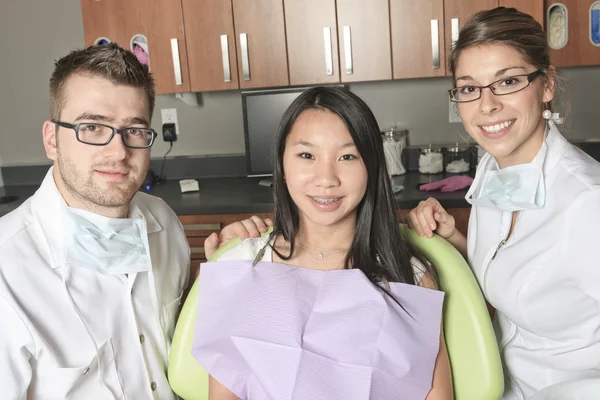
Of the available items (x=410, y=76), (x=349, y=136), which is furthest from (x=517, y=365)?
(x=410, y=76)

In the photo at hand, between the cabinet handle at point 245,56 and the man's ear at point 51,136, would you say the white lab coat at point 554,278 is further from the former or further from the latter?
the cabinet handle at point 245,56

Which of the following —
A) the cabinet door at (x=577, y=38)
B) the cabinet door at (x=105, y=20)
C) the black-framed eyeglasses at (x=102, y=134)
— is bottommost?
the black-framed eyeglasses at (x=102, y=134)

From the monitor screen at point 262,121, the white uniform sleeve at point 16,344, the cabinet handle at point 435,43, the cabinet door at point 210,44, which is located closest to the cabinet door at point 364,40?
the cabinet handle at point 435,43

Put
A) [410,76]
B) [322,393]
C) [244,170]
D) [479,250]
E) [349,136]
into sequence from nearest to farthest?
1. [322,393]
2. [349,136]
3. [479,250]
4. [410,76]
5. [244,170]

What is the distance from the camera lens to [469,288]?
4.44ft

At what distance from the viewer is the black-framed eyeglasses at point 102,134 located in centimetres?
141

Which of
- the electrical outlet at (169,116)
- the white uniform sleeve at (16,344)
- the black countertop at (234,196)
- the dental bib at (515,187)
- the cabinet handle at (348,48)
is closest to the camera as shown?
the white uniform sleeve at (16,344)

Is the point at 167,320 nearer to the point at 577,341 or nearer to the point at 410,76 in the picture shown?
the point at 577,341

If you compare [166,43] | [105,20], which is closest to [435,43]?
[166,43]

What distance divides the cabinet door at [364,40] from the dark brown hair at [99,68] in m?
1.65

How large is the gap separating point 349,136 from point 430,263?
0.34 m

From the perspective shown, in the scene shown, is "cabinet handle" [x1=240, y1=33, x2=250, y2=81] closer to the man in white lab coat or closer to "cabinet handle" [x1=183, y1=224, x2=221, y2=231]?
"cabinet handle" [x1=183, y1=224, x2=221, y2=231]

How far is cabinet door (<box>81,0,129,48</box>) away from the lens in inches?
123

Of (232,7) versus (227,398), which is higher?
(232,7)
